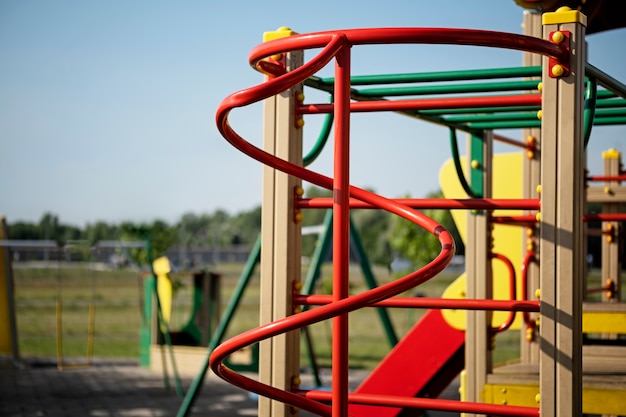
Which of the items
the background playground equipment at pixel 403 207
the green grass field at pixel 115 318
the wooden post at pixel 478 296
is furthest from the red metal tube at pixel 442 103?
the green grass field at pixel 115 318

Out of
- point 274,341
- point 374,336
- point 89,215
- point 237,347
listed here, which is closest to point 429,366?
point 274,341

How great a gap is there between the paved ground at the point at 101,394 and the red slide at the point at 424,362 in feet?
8.71

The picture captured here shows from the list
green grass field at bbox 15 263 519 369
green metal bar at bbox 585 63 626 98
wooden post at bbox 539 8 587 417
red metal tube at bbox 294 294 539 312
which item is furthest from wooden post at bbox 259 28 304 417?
green grass field at bbox 15 263 519 369

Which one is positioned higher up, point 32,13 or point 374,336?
point 32,13

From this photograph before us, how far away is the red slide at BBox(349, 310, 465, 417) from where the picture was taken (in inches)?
189

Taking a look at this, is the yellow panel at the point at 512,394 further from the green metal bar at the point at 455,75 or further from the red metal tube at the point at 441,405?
the green metal bar at the point at 455,75

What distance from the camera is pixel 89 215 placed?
135ft

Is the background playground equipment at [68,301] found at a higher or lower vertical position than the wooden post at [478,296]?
lower

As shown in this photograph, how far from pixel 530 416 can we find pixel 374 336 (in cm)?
1469

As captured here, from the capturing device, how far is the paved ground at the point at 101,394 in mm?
7262

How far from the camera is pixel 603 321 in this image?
389cm

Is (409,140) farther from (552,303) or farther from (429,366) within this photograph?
(552,303)

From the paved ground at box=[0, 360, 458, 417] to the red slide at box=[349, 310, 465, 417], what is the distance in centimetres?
265

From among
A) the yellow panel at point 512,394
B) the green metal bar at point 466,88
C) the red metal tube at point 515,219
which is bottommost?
the yellow panel at point 512,394
